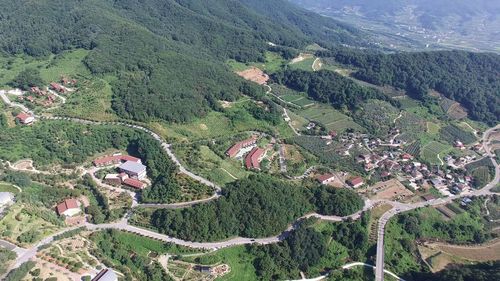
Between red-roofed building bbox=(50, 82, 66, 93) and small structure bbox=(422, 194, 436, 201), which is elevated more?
red-roofed building bbox=(50, 82, 66, 93)

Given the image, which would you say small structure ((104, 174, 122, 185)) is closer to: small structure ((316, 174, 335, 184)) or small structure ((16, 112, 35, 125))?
small structure ((16, 112, 35, 125))

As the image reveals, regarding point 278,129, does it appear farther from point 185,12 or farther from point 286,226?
point 185,12

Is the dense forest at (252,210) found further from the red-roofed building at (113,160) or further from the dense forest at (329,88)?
the dense forest at (329,88)

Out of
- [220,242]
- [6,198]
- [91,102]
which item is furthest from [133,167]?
[91,102]

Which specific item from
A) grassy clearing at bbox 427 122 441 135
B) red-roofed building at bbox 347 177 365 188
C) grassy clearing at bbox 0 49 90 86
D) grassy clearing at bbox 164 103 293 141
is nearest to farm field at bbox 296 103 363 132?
grassy clearing at bbox 164 103 293 141

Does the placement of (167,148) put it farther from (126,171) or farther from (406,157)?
(406,157)

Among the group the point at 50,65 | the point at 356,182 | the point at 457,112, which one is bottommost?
the point at 356,182
